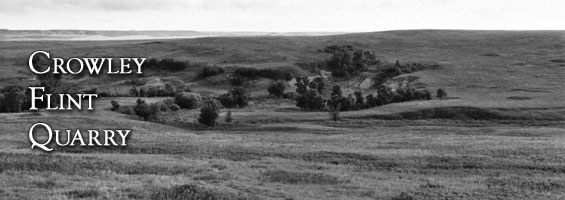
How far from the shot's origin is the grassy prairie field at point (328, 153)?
24.0 meters

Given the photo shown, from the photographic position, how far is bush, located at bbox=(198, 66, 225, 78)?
424 ft

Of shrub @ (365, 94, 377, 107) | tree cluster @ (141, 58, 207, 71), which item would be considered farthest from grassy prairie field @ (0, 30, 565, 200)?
tree cluster @ (141, 58, 207, 71)

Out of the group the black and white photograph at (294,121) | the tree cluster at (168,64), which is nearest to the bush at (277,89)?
the black and white photograph at (294,121)

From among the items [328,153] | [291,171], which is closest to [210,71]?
[328,153]

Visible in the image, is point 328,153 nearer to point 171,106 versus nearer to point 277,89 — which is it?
point 171,106

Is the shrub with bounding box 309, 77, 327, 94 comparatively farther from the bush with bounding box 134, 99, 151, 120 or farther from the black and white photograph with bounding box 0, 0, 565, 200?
the bush with bounding box 134, 99, 151, 120

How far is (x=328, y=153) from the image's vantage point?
124 ft

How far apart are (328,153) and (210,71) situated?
9350 cm

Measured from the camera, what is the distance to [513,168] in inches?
1265

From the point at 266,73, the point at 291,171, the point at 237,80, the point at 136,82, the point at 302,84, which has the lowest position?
the point at 136,82

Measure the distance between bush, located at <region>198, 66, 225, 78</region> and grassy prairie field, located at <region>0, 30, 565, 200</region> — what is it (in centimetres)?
1087

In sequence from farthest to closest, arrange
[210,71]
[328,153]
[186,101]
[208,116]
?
[210,71], [186,101], [208,116], [328,153]

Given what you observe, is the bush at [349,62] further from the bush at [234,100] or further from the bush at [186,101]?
the bush at [186,101]

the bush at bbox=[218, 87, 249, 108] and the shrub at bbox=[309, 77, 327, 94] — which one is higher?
the shrub at bbox=[309, 77, 327, 94]
